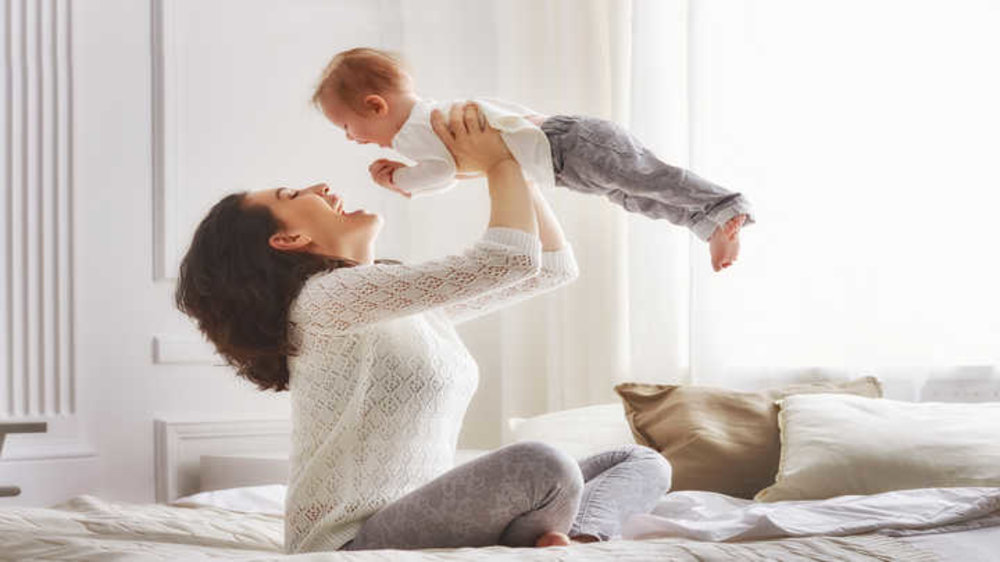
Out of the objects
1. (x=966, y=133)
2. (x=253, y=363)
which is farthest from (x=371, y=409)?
(x=966, y=133)

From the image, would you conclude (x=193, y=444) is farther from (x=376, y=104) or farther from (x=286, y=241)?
(x=376, y=104)

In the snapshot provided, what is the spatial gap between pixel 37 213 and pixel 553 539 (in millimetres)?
1734

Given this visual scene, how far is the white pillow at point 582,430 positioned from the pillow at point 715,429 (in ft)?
0.24

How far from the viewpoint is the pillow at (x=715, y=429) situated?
2291mm

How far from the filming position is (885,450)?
210 cm

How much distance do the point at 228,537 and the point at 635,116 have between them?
162 centimetres

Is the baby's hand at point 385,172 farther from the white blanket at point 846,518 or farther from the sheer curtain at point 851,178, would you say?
the sheer curtain at point 851,178

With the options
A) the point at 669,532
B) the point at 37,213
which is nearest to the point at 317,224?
the point at 669,532

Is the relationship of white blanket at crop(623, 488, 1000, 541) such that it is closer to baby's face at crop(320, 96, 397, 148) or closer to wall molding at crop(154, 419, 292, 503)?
baby's face at crop(320, 96, 397, 148)

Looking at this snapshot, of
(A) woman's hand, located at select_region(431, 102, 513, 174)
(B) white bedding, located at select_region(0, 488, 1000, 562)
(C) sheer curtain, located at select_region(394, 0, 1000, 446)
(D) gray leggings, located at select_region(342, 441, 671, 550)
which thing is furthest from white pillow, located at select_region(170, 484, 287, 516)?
(C) sheer curtain, located at select_region(394, 0, 1000, 446)

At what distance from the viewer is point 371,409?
1.65m

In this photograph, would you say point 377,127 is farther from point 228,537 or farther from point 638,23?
point 638,23

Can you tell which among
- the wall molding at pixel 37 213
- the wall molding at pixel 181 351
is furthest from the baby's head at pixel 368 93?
the wall molding at pixel 181 351

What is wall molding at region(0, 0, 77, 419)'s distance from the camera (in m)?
2.73
